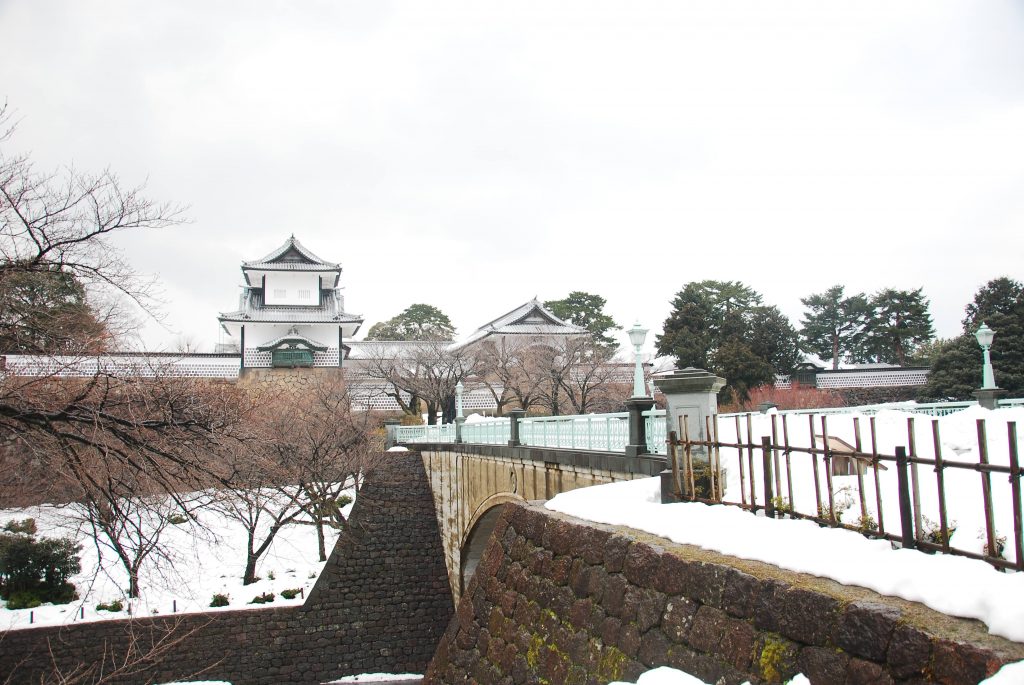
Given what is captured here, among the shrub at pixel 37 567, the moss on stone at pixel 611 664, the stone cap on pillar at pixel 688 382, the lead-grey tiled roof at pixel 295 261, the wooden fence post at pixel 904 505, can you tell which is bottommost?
the shrub at pixel 37 567

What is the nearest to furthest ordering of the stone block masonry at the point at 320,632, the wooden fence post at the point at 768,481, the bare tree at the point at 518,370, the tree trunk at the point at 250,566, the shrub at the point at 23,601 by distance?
the wooden fence post at the point at 768,481, the stone block masonry at the point at 320,632, the shrub at the point at 23,601, the tree trunk at the point at 250,566, the bare tree at the point at 518,370

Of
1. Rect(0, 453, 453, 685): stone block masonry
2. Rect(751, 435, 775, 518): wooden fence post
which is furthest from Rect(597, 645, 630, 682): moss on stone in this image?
Rect(0, 453, 453, 685): stone block masonry

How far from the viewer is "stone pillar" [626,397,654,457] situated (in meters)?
7.84

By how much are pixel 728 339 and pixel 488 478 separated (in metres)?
22.7

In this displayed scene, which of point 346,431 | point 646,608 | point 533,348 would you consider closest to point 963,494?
point 646,608

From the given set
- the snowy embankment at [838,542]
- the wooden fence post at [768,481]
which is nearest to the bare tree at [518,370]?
the snowy embankment at [838,542]

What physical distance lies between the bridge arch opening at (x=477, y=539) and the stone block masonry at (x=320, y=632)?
2.07 meters

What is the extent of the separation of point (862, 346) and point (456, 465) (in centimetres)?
3234

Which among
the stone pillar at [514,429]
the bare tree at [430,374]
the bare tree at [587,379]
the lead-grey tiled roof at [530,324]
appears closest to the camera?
the stone pillar at [514,429]

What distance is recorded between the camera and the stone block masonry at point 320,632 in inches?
633

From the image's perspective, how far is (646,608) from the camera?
4.29 m

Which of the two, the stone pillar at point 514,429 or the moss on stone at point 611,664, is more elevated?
the stone pillar at point 514,429

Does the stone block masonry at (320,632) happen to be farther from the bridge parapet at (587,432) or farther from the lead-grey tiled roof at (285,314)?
the lead-grey tiled roof at (285,314)

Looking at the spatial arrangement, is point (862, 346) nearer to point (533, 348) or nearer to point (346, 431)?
point (533, 348)
